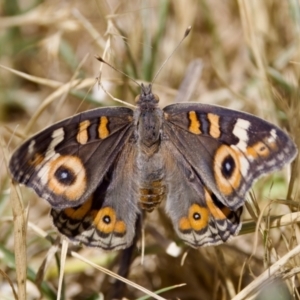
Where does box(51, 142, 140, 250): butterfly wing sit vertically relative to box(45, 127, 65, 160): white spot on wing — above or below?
below

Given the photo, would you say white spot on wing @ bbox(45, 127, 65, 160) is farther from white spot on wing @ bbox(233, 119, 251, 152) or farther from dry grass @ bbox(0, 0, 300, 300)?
white spot on wing @ bbox(233, 119, 251, 152)

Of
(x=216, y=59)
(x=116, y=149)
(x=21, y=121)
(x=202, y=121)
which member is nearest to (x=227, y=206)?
(x=202, y=121)

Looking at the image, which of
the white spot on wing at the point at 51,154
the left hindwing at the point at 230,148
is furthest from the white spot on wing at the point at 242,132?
the white spot on wing at the point at 51,154

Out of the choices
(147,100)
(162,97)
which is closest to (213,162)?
(147,100)

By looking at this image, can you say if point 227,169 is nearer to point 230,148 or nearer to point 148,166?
point 230,148

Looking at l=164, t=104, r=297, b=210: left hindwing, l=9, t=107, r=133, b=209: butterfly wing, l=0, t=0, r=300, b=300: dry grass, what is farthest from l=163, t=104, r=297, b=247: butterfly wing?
l=9, t=107, r=133, b=209: butterfly wing

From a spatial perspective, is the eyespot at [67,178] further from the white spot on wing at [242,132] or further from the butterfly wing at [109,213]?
the white spot on wing at [242,132]

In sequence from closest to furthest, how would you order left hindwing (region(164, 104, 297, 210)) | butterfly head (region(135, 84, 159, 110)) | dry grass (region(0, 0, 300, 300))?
left hindwing (region(164, 104, 297, 210)) → dry grass (region(0, 0, 300, 300)) → butterfly head (region(135, 84, 159, 110))

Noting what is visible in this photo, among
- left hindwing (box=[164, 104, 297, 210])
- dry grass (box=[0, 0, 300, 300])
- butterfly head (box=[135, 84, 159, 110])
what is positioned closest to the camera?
left hindwing (box=[164, 104, 297, 210])

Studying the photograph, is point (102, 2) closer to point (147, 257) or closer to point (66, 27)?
point (66, 27)
